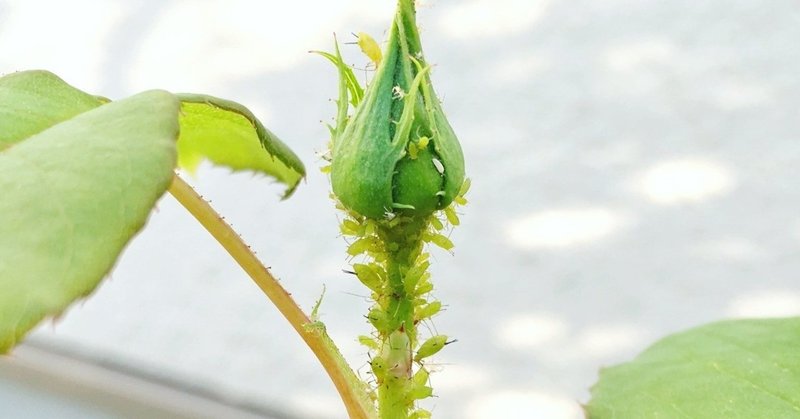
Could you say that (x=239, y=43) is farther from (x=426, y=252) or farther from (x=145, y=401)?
(x=426, y=252)

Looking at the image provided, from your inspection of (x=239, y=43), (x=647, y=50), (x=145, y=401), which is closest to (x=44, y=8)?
(x=239, y=43)

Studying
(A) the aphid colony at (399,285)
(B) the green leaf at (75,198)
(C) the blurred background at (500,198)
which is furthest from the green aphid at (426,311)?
(C) the blurred background at (500,198)

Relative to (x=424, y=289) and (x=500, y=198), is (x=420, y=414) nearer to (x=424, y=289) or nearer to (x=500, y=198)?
(x=424, y=289)

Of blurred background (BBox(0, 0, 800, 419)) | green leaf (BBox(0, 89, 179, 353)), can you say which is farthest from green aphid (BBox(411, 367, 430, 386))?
blurred background (BBox(0, 0, 800, 419))

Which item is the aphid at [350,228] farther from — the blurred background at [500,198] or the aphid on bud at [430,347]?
the blurred background at [500,198]

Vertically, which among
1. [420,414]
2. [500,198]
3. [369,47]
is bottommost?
[420,414]

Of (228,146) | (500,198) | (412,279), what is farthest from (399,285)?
(500,198)

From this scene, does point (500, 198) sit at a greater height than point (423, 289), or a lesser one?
greater
